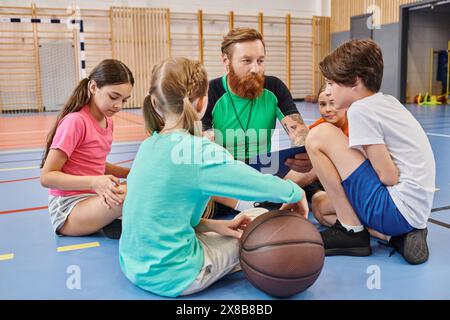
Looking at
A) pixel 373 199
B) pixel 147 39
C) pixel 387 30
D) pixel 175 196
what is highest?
pixel 387 30

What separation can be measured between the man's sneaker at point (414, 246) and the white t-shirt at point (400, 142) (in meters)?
0.11

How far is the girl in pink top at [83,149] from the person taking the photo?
2.05 metres

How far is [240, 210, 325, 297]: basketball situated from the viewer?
1480 millimetres

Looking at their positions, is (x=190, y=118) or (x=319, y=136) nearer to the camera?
(x=190, y=118)

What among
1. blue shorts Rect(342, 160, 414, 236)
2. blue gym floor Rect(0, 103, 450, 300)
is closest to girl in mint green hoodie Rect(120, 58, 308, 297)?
blue gym floor Rect(0, 103, 450, 300)

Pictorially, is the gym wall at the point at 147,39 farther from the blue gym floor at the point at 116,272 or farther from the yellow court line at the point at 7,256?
the yellow court line at the point at 7,256

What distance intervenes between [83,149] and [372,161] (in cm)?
141

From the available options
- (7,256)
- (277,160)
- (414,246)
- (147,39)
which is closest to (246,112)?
(277,160)

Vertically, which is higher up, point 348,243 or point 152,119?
point 152,119

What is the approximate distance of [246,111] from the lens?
271 cm

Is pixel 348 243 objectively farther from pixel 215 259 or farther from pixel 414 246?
pixel 215 259

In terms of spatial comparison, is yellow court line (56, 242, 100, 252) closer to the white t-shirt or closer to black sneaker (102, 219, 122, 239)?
black sneaker (102, 219, 122, 239)

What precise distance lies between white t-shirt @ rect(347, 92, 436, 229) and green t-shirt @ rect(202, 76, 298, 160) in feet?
3.22

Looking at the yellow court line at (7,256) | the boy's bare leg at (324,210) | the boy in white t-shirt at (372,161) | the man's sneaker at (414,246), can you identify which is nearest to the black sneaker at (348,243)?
the boy in white t-shirt at (372,161)
